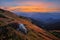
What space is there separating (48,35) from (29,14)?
2.12 feet

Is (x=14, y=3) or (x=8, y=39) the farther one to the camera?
(x=14, y=3)

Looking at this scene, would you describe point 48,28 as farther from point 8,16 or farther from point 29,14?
point 8,16

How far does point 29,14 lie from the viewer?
14.7ft

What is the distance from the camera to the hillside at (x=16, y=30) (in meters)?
4.14

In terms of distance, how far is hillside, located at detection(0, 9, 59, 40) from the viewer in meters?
4.14

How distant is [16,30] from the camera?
13.9 ft

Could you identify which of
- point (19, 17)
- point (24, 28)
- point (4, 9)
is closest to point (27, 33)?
point (24, 28)

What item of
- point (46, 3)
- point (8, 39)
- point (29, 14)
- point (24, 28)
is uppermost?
point (46, 3)

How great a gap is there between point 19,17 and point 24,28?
1.06ft

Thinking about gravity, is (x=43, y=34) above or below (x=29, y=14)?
below

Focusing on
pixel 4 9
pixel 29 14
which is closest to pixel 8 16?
pixel 4 9

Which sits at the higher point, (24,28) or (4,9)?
(4,9)

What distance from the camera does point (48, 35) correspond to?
4430 millimetres

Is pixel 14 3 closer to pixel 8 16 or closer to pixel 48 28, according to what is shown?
pixel 8 16
